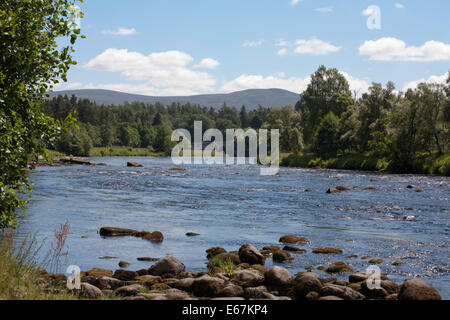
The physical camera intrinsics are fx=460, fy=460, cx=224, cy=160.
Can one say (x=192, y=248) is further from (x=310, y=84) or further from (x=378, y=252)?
(x=310, y=84)

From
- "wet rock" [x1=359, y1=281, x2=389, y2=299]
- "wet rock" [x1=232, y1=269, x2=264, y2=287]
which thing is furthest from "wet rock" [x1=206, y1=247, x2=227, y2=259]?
"wet rock" [x1=359, y1=281, x2=389, y2=299]

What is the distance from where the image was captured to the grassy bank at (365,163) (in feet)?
216

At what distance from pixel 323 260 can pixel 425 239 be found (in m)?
7.52

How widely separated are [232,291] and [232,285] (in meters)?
0.37

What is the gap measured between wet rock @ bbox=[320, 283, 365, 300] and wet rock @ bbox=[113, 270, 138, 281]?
5.97 metres

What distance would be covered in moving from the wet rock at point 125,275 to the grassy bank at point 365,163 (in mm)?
58279

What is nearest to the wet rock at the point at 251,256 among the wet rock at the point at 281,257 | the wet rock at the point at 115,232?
the wet rock at the point at 281,257

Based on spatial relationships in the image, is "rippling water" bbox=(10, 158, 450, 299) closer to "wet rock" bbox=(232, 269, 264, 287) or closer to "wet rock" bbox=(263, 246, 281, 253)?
"wet rock" bbox=(263, 246, 281, 253)

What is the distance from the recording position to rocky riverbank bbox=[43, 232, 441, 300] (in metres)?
12.5

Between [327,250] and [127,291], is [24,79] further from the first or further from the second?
[327,250]

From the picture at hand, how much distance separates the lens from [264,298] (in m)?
12.4

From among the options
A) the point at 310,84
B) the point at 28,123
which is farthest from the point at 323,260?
the point at 310,84

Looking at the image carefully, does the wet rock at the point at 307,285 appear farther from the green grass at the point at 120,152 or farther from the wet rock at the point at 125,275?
the green grass at the point at 120,152
